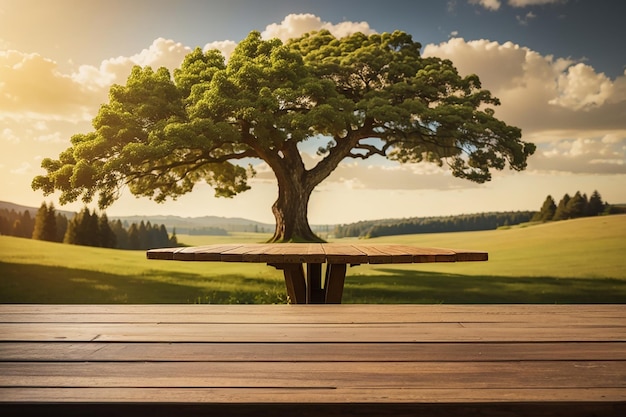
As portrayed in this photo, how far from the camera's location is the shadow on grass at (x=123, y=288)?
7621 millimetres

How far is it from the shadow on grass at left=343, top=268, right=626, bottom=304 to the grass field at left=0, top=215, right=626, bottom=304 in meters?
0.02

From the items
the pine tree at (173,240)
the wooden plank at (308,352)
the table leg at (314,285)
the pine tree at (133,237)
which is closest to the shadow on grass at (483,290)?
the table leg at (314,285)

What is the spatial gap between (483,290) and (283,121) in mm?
4078

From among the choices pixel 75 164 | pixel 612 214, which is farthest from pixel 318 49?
pixel 612 214

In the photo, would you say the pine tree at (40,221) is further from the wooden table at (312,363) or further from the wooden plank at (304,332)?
the wooden plank at (304,332)

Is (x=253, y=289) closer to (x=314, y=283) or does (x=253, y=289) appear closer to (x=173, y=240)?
(x=314, y=283)

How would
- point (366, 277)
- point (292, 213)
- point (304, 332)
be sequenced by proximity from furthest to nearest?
point (292, 213) < point (366, 277) < point (304, 332)

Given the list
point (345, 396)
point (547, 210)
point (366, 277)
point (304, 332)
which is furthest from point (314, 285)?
point (547, 210)

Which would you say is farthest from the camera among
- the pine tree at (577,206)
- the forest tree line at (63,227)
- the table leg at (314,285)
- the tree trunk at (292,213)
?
the pine tree at (577,206)

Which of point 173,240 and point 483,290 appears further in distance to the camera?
point 173,240

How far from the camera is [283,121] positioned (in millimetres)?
8039

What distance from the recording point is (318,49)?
32.1ft

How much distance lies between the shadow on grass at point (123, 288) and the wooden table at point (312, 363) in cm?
563

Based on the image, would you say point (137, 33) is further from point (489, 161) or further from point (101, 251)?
point (489, 161)
